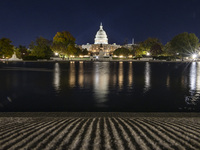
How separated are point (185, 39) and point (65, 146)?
119 meters

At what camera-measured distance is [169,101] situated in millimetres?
11953

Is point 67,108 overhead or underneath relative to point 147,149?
underneath

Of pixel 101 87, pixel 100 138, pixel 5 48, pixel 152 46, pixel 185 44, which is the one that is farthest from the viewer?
pixel 152 46

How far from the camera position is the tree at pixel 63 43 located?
103 meters

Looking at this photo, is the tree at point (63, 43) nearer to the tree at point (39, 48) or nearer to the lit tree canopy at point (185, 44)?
the tree at point (39, 48)

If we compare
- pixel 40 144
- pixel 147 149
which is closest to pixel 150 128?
pixel 147 149

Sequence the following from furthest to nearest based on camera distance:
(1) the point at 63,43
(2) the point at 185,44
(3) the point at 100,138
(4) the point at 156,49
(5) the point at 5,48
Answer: (4) the point at 156,49 → (2) the point at 185,44 → (1) the point at 63,43 → (5) the point at 5,48 → (3) the point at 100,138

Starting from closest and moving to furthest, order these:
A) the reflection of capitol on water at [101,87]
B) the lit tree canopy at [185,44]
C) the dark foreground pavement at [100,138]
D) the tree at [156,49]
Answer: the dark foreground pavement at [100,138] < the reflection of capitol on water at [101,87] < the lit tree canopy at [185,44] < the tree at [156,49]

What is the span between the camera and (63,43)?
343 feet

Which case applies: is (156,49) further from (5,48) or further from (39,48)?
(5,48)

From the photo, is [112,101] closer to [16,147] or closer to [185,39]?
[16,147]

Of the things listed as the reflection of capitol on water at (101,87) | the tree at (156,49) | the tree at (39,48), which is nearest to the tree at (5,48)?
the tree at (39,48)

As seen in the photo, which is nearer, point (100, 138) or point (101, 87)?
point (100, 138)

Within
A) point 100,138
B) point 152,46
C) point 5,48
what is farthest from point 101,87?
point 152,46
